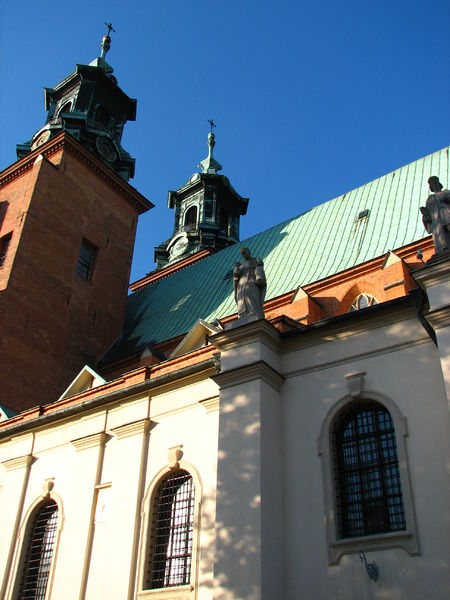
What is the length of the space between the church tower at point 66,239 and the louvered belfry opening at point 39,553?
6236 millimetres

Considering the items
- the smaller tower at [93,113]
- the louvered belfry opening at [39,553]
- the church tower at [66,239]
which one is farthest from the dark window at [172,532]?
the smaller tower at [93,113]

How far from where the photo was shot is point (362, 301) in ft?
61.3

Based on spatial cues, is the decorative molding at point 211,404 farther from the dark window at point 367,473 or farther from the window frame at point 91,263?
the window frame at point 91,263

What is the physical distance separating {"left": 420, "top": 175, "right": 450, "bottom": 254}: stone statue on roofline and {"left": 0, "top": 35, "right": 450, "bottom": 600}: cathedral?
34 millimetres

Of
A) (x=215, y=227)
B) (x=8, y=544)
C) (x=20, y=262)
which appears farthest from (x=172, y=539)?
(x=215, y=227)

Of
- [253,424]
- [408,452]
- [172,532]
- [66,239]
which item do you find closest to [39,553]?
[172,532]

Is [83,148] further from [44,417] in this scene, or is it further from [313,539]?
[313,539]

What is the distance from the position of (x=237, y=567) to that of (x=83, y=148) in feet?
68.7

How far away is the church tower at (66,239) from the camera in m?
22.0

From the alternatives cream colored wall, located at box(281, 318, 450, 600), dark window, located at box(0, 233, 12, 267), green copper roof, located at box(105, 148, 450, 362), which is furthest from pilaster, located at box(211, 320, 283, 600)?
dark window, located at box(0, 233, 12, 267)

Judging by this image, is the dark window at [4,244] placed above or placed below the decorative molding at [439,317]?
above

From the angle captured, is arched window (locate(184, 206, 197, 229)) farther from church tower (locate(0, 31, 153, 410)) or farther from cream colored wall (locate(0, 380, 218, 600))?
cream colored wall (locate(0, 380, 218, 600))

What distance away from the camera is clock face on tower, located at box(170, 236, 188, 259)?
1491 inches

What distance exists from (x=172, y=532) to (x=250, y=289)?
475 centimetres
